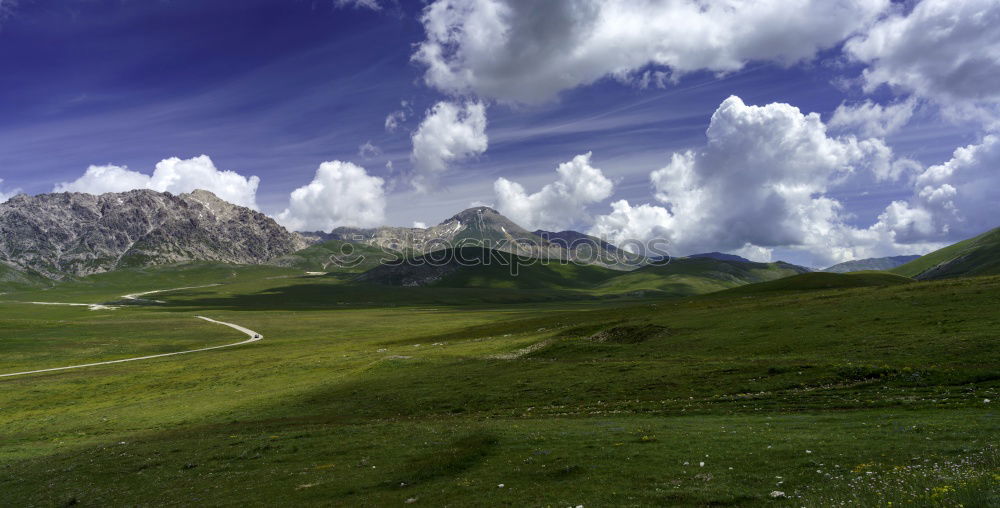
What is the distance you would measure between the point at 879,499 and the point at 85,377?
102754mm

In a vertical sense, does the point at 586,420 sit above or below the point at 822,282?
below

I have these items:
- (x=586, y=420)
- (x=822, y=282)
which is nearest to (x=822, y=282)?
(x=822, y=282)

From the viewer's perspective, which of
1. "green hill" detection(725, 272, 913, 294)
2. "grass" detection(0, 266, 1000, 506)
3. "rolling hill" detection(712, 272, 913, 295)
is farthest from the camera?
"green hill" detection(725, 272, 913, 294)

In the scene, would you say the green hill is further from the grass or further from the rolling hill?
the grass

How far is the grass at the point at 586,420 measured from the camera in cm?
1928

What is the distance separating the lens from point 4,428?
49625 millimetres

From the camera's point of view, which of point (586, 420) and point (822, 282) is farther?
point (822, 282)

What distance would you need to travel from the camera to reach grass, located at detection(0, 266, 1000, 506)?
1928 centimetres

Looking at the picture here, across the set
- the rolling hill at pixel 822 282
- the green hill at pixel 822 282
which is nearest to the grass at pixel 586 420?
the rolling hill at pixel 822 282

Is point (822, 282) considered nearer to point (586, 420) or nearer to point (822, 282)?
point (822, 282)

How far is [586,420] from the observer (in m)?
34.9

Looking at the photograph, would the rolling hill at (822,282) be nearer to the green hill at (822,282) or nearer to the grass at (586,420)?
the green hill at (822,282)

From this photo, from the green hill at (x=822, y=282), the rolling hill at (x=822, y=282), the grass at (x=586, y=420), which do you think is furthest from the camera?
the green hill at (x=822, y=282)

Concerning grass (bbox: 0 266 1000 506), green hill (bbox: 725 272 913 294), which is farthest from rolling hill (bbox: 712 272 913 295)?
grass (bbox: 0 266 1000 506)
